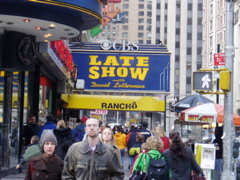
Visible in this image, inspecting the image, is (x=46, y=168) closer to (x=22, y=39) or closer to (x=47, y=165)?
(x=47, y=165)

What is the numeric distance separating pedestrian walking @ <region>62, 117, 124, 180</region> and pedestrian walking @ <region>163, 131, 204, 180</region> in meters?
3.19

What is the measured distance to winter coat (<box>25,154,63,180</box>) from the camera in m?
6.93

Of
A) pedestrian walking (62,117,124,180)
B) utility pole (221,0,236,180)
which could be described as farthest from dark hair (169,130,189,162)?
utility pole (221,0,236,180)

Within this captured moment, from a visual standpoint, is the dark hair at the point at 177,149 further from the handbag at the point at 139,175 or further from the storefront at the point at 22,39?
the storefront at the point at 22,39

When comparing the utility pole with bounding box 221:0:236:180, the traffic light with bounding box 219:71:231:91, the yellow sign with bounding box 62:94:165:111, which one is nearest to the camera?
the traffic light with bounding box 219:71:231:91

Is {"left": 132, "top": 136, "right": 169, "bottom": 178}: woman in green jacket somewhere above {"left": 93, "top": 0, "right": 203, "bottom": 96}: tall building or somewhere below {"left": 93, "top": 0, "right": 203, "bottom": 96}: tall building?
below

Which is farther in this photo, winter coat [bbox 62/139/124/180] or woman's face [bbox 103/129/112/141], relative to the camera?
woman's face [bbox 103/129/112/141]

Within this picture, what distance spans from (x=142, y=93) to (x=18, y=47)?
15.6 metres

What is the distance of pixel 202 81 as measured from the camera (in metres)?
13.7

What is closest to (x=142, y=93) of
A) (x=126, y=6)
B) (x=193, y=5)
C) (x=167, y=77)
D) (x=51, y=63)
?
(x=167, y=77)

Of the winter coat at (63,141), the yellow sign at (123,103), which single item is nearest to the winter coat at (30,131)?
the winter coat at (63,141)

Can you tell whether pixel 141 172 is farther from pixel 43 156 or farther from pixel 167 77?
pixel 167 77

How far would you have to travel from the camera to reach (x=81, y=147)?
6062 mm

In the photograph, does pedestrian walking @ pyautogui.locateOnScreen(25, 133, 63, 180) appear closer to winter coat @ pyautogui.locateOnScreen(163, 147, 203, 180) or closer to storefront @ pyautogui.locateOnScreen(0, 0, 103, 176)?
winter coat @ pyautogui.locateOnScreen(163, 147, 203, 180)
